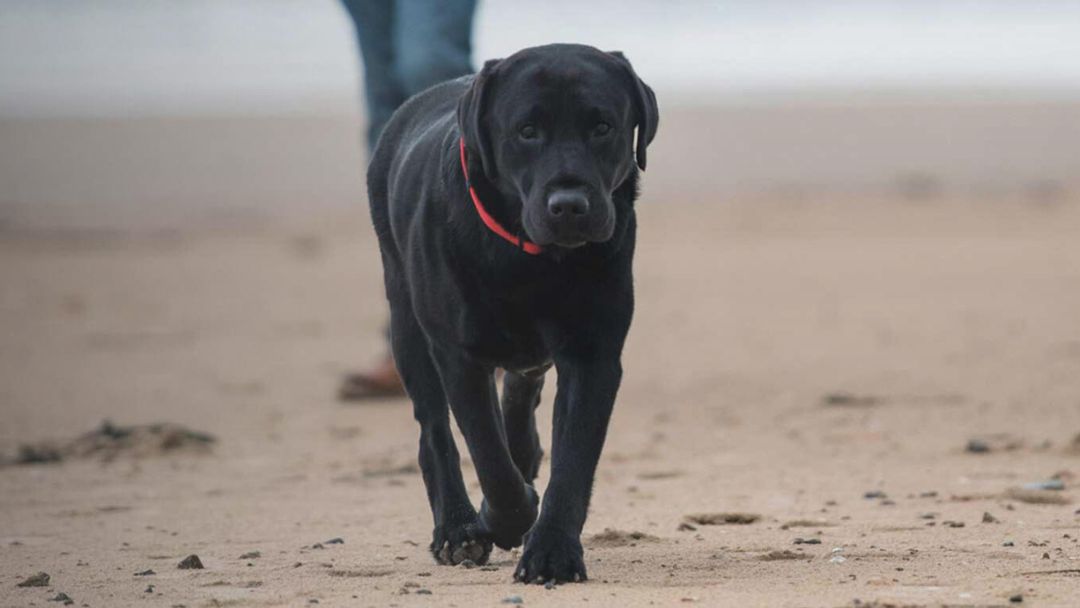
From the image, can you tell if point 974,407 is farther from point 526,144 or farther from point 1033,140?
point 1033,140

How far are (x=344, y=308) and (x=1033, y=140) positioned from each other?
17.7 meters

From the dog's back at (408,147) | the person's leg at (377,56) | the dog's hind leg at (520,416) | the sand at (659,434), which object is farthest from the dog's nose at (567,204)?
the person's leg at (377,56)

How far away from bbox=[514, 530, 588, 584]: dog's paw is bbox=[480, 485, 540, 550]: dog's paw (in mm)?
356

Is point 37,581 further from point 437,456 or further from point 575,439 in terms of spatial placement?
point 575,439

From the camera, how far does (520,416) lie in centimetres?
529

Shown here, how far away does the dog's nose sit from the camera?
13.6 feet

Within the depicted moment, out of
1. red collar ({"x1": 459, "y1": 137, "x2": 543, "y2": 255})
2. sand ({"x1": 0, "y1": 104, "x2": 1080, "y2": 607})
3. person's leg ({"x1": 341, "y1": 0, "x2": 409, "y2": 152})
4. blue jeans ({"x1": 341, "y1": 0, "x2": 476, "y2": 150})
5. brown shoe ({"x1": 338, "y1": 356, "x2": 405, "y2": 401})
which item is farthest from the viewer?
brown shoe ({"x1": 338, "y1": 356, "x2": 405, "y2": 401})

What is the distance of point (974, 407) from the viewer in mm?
7734

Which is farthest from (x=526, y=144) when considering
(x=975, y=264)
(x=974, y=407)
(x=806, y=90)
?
(x=806, y=90)

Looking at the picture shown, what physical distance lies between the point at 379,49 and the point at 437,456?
2.68 metres

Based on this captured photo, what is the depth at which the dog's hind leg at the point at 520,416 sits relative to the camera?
17.4 ft

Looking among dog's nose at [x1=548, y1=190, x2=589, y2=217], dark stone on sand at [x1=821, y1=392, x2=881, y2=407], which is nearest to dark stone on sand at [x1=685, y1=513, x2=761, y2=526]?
dog's nose at [x1=548, y1=190, x2=589, y2=217]

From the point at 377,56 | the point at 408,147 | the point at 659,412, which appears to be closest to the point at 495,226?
the point at 408,147

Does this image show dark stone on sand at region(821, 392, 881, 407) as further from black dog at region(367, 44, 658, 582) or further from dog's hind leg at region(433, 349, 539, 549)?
dog's hind leg at region(433, 349, 539, 549)
